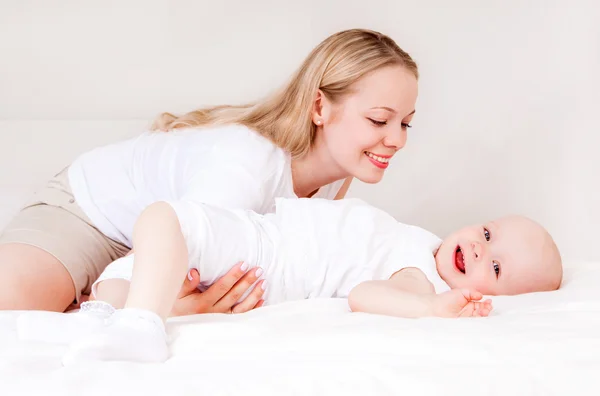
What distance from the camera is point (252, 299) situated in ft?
4.92

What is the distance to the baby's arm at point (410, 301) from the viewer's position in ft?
4.23

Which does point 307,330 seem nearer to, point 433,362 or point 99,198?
Answer: point 433,362

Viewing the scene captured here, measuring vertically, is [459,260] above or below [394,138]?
below

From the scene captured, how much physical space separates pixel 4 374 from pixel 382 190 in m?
2.01

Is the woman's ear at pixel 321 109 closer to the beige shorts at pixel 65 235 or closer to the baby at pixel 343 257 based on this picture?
the baby at pixel 343 257

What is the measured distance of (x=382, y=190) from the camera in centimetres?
279

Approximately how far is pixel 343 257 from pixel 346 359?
0.55 metres

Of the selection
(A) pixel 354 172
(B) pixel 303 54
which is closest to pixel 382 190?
(B) pixel 303 54

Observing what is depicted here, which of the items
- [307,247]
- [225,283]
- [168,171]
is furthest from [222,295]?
[168,171]

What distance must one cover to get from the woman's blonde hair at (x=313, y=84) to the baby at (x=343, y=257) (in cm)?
30

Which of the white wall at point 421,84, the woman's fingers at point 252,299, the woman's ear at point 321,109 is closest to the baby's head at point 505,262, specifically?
the woman's fingers at point 252,299

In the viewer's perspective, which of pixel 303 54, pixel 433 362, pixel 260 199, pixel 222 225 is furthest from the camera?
pixel 303 54

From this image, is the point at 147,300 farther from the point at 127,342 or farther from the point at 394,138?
the point at 394,138

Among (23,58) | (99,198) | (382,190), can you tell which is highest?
(23,58)
